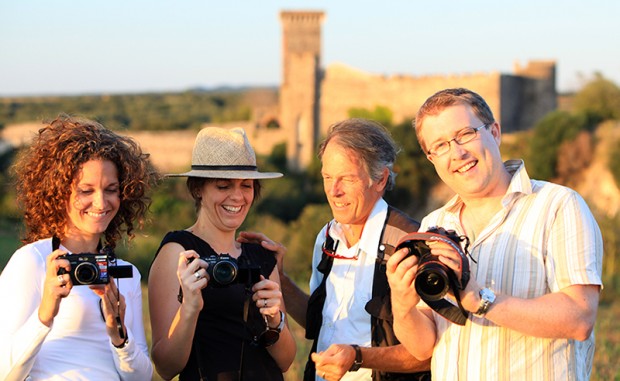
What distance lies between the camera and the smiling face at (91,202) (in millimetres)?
3236

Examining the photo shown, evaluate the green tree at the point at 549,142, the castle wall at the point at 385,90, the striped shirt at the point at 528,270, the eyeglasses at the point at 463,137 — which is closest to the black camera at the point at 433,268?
the striped shirt at the point at 528,270

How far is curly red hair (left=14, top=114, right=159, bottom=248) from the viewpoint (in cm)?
323

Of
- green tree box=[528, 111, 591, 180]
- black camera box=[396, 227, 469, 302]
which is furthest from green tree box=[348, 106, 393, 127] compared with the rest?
black camera box=[396, 227, 469, 302]

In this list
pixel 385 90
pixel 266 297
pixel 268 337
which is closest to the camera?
pixel 266 297

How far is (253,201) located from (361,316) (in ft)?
2.21

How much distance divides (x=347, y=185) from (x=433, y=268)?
1011 millimetres

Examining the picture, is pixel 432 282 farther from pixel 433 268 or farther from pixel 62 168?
pixel 62 168

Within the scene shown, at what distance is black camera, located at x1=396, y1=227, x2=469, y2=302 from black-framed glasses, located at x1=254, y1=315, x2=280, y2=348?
0.75 metres

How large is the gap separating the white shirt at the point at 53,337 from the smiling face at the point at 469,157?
124 centimetres

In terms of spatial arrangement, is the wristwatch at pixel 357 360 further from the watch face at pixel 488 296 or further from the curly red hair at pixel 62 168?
the curly red hair at pixel 62 168

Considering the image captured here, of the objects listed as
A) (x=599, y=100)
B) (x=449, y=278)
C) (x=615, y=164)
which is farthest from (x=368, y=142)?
(x=599, y=100)

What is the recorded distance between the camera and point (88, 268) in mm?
2939

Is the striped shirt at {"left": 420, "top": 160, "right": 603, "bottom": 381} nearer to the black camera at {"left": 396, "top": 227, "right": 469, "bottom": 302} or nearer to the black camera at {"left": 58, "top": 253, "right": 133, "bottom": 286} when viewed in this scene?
the black camera at {"left": 396, "top": 227, "right": 469, "bottom": 302}

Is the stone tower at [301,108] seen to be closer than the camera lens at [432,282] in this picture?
No
